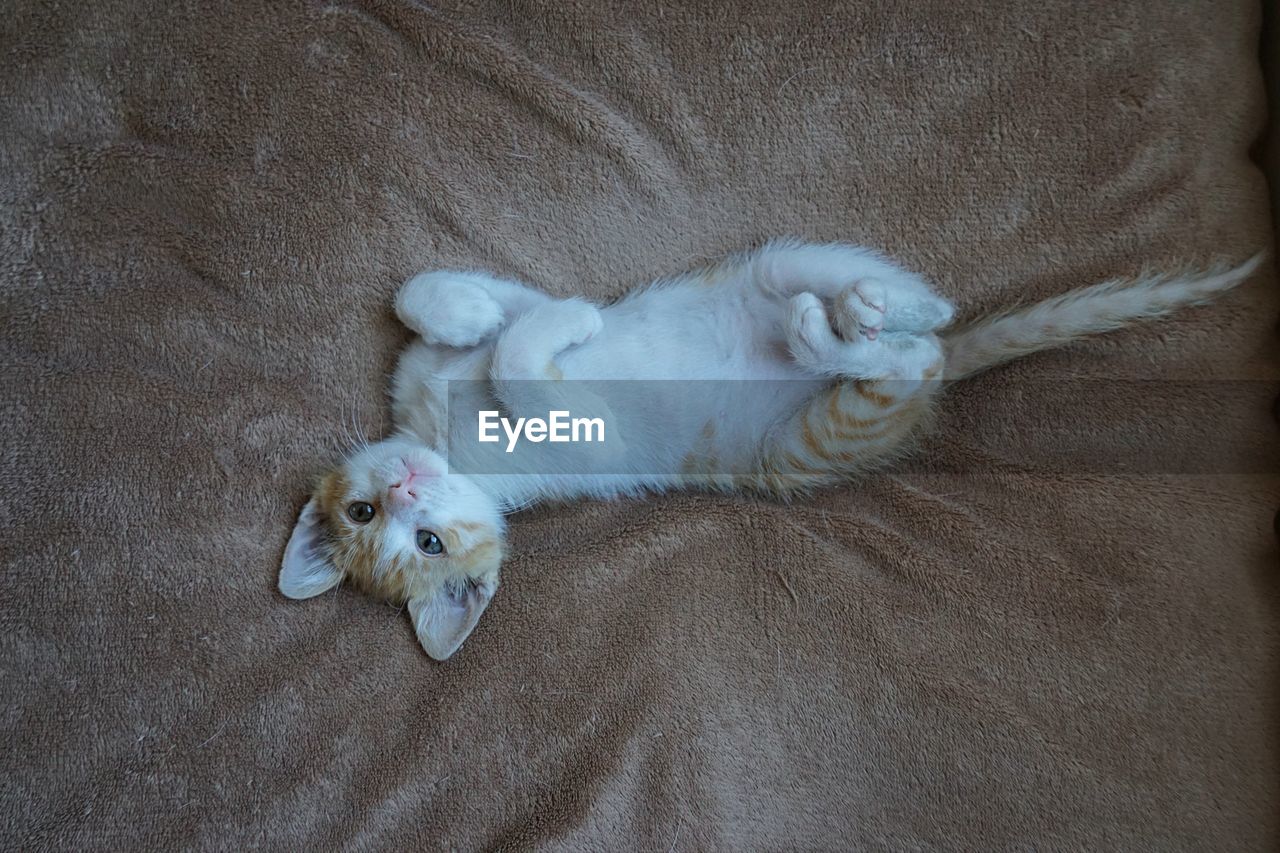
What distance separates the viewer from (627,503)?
1.75m

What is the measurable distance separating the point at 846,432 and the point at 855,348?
0.19 metres

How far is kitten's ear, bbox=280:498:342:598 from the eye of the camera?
1.51 m

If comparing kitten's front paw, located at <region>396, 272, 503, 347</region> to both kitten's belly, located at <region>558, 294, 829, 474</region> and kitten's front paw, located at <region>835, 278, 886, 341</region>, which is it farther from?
kitten's front paw, located at <region>835, 278, 886, 341</region>

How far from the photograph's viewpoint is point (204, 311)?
5.21ft

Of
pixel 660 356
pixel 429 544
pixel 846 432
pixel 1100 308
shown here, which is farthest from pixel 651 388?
pixel 1100 308

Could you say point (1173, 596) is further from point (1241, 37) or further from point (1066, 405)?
point (1241, 37)

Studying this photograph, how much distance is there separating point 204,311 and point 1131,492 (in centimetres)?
183

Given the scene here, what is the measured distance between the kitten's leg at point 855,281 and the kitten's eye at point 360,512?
904 millimetres

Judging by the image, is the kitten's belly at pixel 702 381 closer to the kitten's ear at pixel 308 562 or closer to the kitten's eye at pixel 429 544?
the kitten's eye at pixel 429 544

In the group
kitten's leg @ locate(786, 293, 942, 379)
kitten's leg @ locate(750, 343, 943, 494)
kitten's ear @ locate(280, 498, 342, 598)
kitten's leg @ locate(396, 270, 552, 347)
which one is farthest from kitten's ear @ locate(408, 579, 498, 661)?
kitten's leg @ locate(786, 293, 942, 379)

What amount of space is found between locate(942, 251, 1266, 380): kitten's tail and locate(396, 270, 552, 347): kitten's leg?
0.92 m

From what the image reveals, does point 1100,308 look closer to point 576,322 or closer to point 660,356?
point 660,356

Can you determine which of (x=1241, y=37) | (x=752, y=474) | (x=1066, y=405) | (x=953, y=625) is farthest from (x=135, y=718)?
(x=1241, y=37)

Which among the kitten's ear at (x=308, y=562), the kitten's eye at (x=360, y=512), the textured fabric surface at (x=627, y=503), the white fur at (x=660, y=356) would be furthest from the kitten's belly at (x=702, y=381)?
the kitten's ear at (x=308, y=562)
